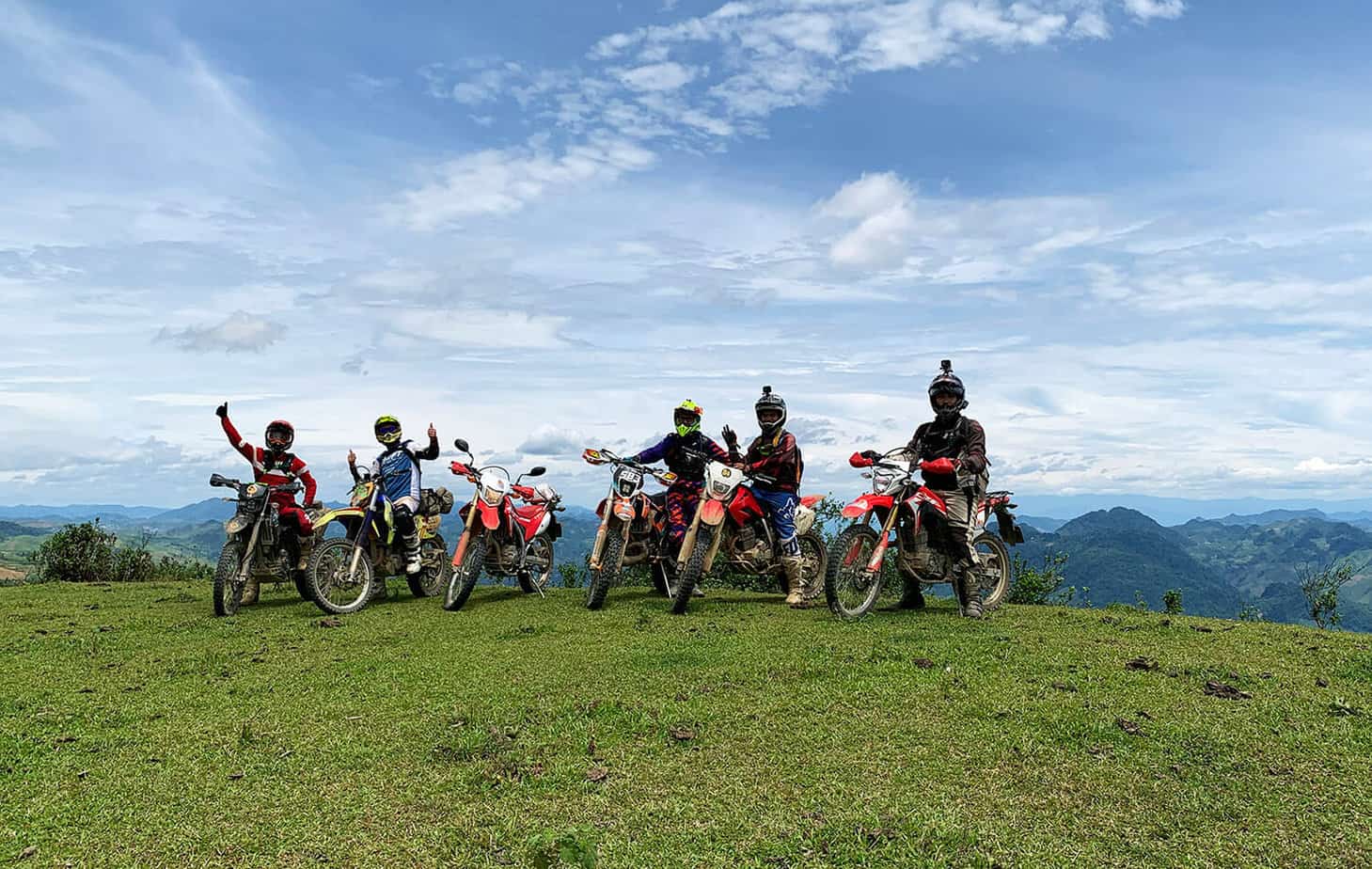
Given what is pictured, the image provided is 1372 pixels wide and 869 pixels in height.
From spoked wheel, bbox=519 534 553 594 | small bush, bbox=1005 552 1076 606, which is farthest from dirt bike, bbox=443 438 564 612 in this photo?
small bush, bbox=1005 552 1076 606

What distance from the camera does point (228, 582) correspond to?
9359mm

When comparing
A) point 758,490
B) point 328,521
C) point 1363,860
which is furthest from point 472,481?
point 1363,860

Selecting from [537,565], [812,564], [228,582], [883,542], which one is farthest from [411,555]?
[883,542]

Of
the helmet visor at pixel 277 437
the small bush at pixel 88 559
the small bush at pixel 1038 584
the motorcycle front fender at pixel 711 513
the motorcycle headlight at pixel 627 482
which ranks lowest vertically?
the small bush at pixel 1038 584

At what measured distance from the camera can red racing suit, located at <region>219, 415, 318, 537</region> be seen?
31.9 ft

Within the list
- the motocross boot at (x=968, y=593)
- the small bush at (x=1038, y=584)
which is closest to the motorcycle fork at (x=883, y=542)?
the motocross boot at (x=968, y=593)

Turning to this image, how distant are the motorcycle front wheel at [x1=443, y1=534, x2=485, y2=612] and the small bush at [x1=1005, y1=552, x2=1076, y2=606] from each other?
10754 mm

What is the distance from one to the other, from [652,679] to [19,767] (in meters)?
3.58

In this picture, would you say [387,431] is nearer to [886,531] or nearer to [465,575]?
[465,575]

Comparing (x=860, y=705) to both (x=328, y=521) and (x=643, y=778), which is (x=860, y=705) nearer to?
(x=643, y=778)

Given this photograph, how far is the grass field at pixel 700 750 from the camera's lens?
3.60 metres

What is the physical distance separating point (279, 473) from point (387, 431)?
4.27 feet

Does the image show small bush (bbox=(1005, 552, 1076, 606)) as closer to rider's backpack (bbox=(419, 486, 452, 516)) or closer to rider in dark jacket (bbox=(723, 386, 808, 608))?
rider in dark jacket (bbox=(723, 386, 808, 608))

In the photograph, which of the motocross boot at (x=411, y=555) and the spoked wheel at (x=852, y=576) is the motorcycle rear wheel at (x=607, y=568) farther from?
the spoked wheel at (x=852, y=576)
